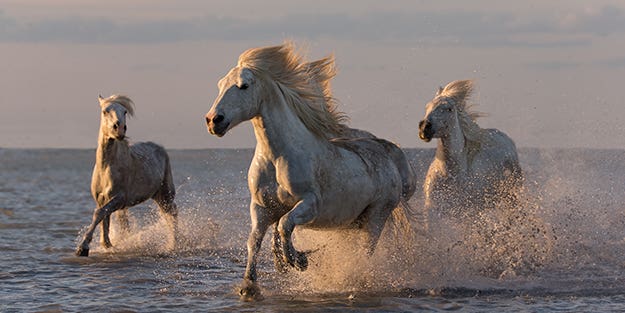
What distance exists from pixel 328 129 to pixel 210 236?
17.2 ft

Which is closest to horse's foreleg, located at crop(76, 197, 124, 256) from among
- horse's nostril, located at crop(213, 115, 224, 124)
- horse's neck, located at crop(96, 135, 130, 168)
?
horse's neck, located at crop(96, 135, 130, 168)

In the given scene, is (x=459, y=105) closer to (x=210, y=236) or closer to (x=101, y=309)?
(x=210, y=236)

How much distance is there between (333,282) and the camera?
952 centimetres

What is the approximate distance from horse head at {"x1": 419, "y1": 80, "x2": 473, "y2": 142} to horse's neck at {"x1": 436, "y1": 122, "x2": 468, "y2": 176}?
6cm

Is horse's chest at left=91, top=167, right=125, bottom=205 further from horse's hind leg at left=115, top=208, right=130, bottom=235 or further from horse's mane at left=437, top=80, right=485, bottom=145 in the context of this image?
horse's mane at left=437, top=80, right=485, bottom=145

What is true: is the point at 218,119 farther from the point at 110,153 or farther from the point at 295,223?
the point at 110,153

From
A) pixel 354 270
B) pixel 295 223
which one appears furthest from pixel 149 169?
pixel 295 223

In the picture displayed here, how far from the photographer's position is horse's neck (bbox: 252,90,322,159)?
333 inches

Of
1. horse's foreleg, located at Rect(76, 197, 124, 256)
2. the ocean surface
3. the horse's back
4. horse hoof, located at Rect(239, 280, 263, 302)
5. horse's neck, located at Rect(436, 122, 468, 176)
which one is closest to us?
horse hoof, located at Rect(239, 280, 263, 302)

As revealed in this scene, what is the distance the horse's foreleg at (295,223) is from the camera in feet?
26.7

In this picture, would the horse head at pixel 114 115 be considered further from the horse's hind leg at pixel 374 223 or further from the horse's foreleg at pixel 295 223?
the horse's foreleg at pixel 295 223

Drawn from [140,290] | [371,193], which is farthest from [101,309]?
[371,193]

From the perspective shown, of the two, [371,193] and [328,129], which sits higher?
[328,129]

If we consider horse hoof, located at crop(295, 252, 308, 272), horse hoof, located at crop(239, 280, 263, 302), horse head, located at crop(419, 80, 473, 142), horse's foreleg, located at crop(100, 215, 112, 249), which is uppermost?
horse head, located at crop(419, 80, 473, 142)
